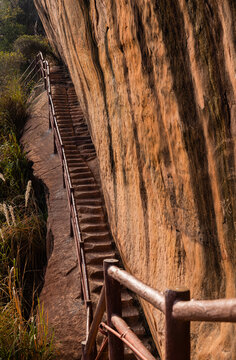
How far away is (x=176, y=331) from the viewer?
4.25ft

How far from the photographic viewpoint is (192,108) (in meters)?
2.27

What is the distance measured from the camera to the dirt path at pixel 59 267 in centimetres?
415

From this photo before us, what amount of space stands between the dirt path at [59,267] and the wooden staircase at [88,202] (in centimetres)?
23

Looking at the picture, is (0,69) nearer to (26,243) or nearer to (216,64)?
(26,243)

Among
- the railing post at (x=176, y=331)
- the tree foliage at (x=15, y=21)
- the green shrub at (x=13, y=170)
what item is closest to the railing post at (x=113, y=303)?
the railing post at (x=176, y=331)

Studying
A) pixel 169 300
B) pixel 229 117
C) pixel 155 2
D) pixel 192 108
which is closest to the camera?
pixel 169 300

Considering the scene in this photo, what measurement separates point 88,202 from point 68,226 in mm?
427

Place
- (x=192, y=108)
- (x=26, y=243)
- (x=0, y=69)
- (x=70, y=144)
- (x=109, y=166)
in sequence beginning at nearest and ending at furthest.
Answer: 1. (x=192, y=108)
2. (x=109, y=166)
3. (x=26, y=243)
4. (x=70, y=144)
5. (x=0, y=69)

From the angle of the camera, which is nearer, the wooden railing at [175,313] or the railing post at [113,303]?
the wooden railing at [175,313]

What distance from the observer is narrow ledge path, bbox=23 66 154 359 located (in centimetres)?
429

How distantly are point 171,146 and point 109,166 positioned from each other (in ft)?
6.00

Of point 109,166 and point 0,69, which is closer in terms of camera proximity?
point 109,166

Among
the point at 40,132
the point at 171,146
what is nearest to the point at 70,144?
the point at 40,132

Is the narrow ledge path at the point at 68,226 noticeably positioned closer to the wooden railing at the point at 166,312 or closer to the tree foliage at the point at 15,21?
the wooden railing at the point at 166,312
